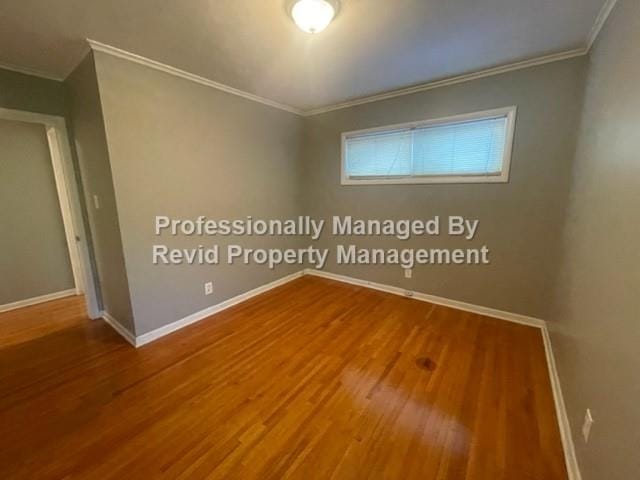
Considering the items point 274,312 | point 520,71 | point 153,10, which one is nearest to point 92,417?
point 274,312

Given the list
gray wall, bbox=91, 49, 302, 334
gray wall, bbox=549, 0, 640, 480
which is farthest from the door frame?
gray wall, bbox=549, 0, 640, 480

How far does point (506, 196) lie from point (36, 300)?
536 cm

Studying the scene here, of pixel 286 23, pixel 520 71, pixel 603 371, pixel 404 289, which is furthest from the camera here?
pixel 404 289

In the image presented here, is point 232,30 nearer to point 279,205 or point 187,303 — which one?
point 279,205

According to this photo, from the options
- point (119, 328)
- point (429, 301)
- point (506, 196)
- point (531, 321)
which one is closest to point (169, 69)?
point (119, 328)

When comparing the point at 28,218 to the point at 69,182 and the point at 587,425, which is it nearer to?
the point at 69,182

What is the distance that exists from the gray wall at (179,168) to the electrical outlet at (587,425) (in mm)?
2916

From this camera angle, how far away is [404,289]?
3318mm

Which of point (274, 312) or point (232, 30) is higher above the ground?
point (232, 30)

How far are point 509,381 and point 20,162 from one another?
17.0 feet

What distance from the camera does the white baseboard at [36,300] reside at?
118 inches

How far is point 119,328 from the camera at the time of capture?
254cm

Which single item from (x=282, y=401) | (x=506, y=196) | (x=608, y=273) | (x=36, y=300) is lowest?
(x=282, y=401)

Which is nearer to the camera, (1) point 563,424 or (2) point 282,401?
(1) point 563,424
